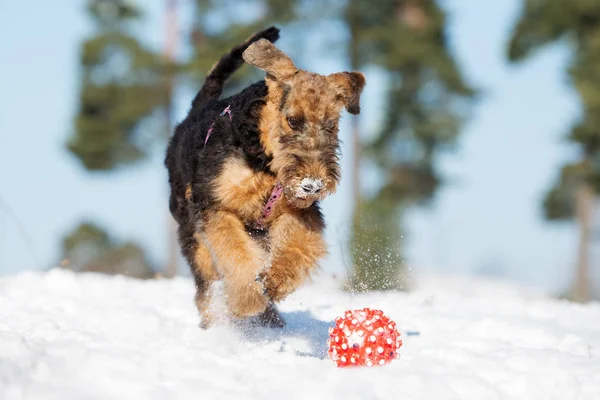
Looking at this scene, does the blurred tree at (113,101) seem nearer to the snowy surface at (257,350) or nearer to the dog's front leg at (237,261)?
the snowy surface at (257,350)

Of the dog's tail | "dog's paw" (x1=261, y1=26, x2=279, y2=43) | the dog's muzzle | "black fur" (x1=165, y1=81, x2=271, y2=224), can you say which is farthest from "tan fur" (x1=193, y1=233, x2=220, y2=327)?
"dog's paw" (x1=261, y1=26, x2=279, y2=43)

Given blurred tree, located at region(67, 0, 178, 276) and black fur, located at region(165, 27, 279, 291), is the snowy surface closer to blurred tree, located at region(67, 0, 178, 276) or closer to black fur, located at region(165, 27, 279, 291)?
black fur, located at region(165, 27, 279, 291)

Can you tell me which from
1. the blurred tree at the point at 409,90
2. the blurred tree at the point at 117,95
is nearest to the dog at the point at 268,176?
the blurred tree at the point at 409,90

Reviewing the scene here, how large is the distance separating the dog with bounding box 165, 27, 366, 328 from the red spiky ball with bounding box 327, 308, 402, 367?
1.61ft

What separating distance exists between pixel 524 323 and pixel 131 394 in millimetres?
3595

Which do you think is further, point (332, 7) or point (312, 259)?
point (332, 7)

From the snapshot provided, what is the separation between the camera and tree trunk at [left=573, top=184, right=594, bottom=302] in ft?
47.9

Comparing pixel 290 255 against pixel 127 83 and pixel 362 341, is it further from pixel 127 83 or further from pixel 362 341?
pixel 127 83

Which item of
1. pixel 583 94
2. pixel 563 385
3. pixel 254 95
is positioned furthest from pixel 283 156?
pixel 583 94

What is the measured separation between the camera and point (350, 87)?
4.52m

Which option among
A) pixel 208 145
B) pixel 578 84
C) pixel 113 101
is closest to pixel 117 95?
pixel 113 101

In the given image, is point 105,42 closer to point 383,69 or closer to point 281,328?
point 383,69

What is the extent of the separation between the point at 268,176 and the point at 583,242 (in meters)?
12.1

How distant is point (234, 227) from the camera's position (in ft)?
14.2
